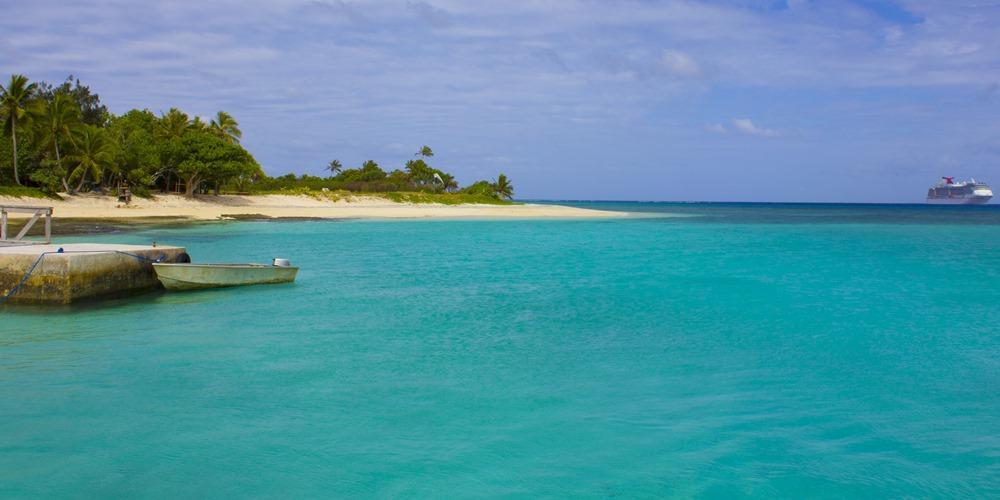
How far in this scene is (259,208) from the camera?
6438 cm

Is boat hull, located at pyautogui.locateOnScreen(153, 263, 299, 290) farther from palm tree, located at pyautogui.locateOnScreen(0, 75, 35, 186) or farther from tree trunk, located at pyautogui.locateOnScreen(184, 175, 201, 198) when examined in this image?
tree trunk, located at pyautogui.locateOnScreen(184, 175, 201, 198)

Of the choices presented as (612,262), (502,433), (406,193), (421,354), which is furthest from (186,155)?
(502,433)

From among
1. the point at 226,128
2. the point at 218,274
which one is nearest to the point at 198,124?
the point at 226,128

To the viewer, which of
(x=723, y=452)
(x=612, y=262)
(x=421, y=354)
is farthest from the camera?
(x=612, y=262)

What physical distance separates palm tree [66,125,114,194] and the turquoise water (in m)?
38.1

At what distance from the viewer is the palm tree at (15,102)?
151 ft

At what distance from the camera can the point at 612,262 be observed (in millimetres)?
27375

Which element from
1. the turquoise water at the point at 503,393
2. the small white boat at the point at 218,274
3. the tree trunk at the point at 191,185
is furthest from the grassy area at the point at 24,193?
the turquoise water at the point at 503,393

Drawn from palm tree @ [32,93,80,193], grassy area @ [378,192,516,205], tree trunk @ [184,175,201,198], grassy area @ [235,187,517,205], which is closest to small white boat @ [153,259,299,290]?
palm tree @ [32,93,80,193]

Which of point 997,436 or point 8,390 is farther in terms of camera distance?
point 8,390

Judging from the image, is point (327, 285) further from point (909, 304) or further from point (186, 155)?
point (186, 155)

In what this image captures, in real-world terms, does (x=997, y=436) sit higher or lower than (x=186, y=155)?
lower

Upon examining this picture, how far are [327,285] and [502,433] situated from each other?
12.6 m

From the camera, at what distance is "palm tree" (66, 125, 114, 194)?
49.6m
